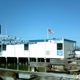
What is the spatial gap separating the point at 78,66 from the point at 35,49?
23.3 meters

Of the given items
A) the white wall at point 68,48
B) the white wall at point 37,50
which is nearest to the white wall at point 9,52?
the white wall at point 37,50

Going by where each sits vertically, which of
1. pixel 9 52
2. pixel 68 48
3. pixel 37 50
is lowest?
pixel 9 52

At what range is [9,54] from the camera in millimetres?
39688

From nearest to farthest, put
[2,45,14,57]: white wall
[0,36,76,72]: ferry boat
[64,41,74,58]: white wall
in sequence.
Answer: [0,36,76,72]: ferry boat → [64,41,74,58]: white wall → [2,45,14,57]: white wall

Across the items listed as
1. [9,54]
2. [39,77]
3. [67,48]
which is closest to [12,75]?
[39,77]

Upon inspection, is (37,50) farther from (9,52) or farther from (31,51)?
(9,52)

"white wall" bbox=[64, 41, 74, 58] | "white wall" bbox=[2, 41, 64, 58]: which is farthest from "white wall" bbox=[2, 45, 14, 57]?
"white wall" bbox=[64, 41, 74, 58]

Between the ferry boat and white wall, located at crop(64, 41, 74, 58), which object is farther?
white wall, located at crop(64, 41, 74, 58)

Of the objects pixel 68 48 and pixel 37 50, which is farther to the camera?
pixel 68 48

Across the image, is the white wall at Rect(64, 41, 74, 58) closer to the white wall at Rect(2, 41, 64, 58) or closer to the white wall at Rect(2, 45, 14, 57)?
the white wall at Rect(2, 41, 64, 58)

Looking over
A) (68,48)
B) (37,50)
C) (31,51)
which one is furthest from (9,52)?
(68,48)

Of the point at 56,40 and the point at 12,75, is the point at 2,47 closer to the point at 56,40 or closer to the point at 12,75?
the point at 56,40

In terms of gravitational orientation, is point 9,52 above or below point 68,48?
below

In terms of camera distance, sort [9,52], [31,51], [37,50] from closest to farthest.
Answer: [37,50] → [31,51] → [9,52]
